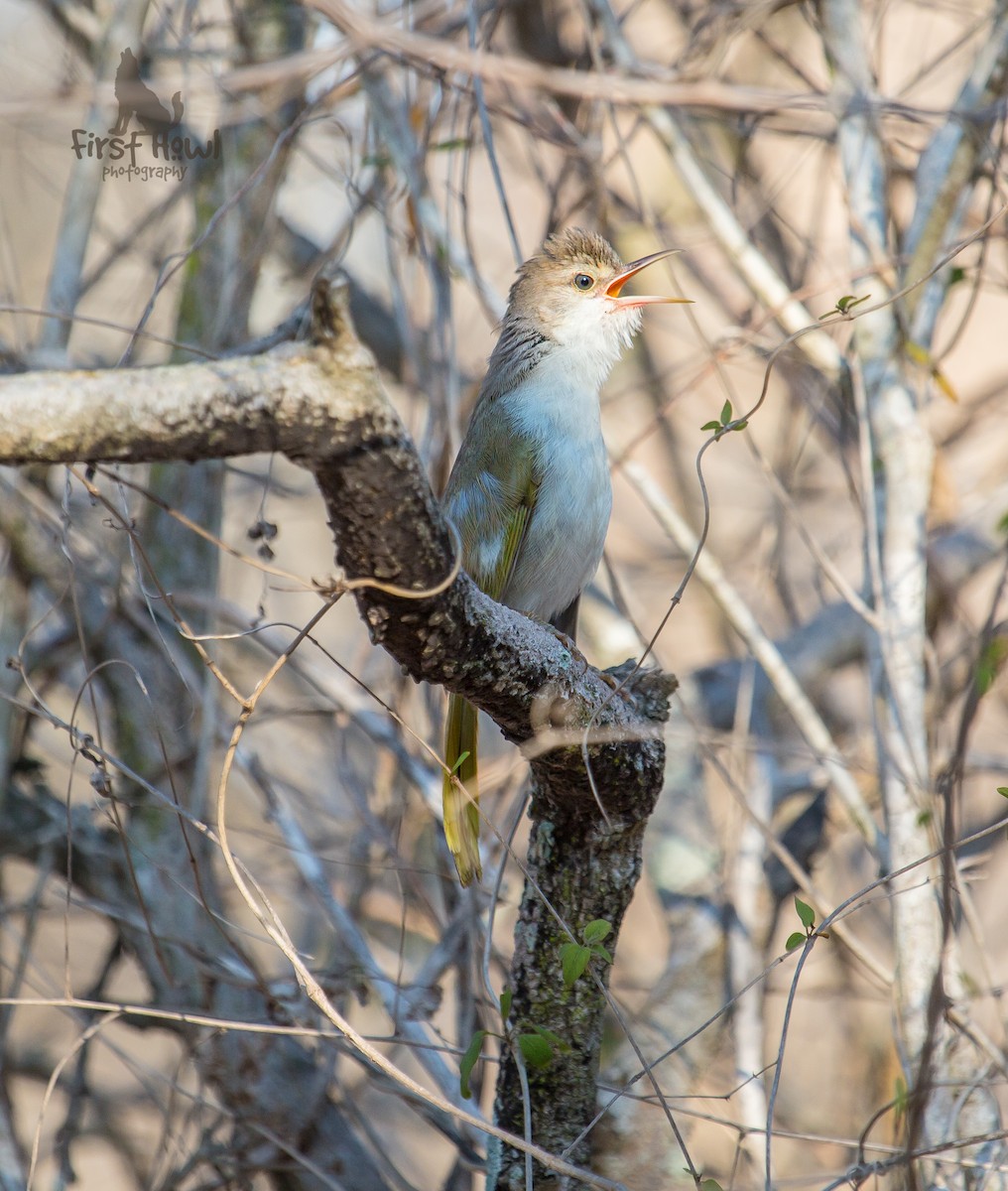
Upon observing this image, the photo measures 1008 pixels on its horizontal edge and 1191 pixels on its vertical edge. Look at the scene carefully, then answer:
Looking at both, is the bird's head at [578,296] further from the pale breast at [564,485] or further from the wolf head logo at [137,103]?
the wolf head logo at [137,103]

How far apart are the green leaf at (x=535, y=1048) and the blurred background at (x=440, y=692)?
0.76ft

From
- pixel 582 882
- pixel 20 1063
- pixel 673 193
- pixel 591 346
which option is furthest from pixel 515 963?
pixel 673 193

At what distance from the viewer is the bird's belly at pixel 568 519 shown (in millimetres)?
3117

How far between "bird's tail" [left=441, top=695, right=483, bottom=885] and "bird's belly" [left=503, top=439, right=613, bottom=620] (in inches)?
20.5

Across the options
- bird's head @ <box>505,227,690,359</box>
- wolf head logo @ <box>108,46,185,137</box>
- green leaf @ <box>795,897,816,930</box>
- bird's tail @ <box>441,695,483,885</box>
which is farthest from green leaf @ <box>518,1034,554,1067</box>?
wolf head logo @ <box>108,46,185,137</box>

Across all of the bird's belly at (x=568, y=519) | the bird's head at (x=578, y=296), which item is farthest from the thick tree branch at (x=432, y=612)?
the bird's head at (x=578, y=296)

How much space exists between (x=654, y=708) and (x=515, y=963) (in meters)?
0.62

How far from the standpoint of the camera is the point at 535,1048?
6.97 feet

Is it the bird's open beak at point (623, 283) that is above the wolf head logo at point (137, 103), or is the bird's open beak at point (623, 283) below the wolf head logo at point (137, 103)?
below

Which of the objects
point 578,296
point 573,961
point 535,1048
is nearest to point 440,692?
point 578,296

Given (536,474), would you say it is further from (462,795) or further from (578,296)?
(462,795)

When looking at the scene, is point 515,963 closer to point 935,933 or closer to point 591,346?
point 935,933

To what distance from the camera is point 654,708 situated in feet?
8.07

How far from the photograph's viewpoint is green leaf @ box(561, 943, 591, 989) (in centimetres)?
195
